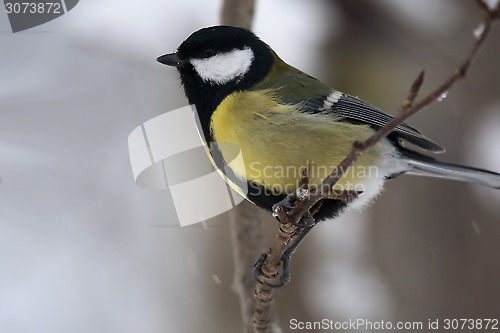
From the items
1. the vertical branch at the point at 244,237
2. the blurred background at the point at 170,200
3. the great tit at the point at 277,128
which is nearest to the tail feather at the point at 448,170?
the great tit at the point at 277,128

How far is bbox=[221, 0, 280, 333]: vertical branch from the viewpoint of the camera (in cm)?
206

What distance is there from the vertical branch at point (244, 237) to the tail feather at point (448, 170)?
59 centimetres

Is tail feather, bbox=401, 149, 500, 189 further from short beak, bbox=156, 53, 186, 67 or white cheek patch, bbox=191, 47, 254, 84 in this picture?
short beak, bbox=156, 53, 186, 67

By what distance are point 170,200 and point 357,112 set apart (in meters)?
1.42

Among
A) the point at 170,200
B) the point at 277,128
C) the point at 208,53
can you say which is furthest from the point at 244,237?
the point at 170,200

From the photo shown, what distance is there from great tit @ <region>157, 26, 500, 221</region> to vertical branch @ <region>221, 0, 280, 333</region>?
0.35 m

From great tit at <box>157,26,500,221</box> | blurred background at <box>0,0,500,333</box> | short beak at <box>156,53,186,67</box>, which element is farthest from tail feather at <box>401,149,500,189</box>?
blurred background at <box>0,0,500,333</box>

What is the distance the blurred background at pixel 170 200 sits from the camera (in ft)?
9.16

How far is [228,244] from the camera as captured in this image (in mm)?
2922

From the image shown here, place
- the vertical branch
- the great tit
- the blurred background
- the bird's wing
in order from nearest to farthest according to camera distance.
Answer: the great tit → the bird's wing → the vertical branch → the blurred background

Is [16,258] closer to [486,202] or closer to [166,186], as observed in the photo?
[166,186]

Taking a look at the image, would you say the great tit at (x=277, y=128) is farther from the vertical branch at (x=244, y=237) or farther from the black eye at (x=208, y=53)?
the vertical branch at (x=244, y=237)

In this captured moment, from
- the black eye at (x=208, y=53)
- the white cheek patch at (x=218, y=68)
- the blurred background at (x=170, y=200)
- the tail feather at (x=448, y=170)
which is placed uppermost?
the black eye at (x=208, y=53)

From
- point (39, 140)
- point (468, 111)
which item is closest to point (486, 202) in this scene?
point (468, 111)
